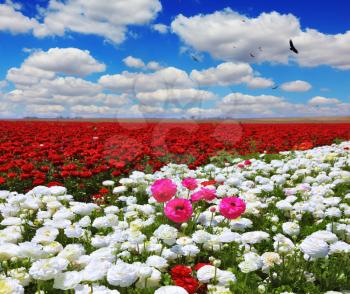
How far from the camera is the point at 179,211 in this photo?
11.0 feet

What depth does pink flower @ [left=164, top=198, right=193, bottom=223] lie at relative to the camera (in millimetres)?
3311

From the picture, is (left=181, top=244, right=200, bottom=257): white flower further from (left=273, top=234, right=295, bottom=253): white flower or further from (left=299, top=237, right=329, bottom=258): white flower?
(left=299, top=237, right=329, bottom=258): white flower

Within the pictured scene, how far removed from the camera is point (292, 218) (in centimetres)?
498

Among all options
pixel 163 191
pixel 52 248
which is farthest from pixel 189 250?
pixel 52 248

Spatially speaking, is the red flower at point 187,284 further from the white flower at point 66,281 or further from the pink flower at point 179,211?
the white flower at point 66,281

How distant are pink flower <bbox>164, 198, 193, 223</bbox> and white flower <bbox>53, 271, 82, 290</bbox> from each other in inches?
40.1

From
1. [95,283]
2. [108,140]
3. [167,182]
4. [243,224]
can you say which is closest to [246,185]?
[243,224]

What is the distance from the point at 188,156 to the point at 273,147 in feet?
13.8

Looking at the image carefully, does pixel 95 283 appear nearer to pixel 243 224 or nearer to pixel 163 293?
pixel 163 293

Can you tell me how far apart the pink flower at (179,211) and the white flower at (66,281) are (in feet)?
3.34

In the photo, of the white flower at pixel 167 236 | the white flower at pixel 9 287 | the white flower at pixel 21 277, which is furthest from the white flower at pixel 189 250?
the white flower at pixel 9 287

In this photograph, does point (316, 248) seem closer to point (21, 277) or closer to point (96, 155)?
point (21, 277)

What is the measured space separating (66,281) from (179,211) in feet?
3.87

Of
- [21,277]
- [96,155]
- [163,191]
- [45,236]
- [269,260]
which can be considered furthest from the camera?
[96,155]
